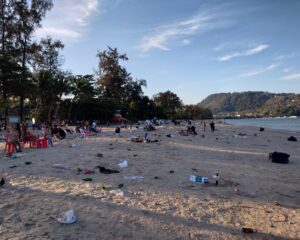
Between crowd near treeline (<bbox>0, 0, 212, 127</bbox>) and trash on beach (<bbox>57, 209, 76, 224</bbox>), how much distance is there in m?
22.9

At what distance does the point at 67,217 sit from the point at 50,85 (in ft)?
128

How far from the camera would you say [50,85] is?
140ft

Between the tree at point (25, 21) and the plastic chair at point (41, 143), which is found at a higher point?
the tree at point (25, 21)

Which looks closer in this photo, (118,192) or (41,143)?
(118,192)

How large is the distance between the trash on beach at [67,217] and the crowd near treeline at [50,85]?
22922 mm

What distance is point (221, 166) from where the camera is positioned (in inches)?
485

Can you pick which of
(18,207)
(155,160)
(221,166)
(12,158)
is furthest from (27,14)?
(18,207)

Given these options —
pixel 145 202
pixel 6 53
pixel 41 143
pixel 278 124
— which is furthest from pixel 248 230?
pixel 278 124

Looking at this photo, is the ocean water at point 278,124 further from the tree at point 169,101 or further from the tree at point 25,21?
the tree at point 25,21

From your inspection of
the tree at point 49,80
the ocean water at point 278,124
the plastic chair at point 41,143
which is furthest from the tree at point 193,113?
the plastic chair at point 41,143

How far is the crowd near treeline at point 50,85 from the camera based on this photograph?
27234 mm

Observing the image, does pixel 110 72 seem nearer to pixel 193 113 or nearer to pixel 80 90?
pixel 80 90

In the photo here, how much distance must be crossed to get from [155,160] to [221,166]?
260 cm

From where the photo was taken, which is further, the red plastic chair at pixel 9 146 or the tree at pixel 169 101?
the tree at pixel 169 101
